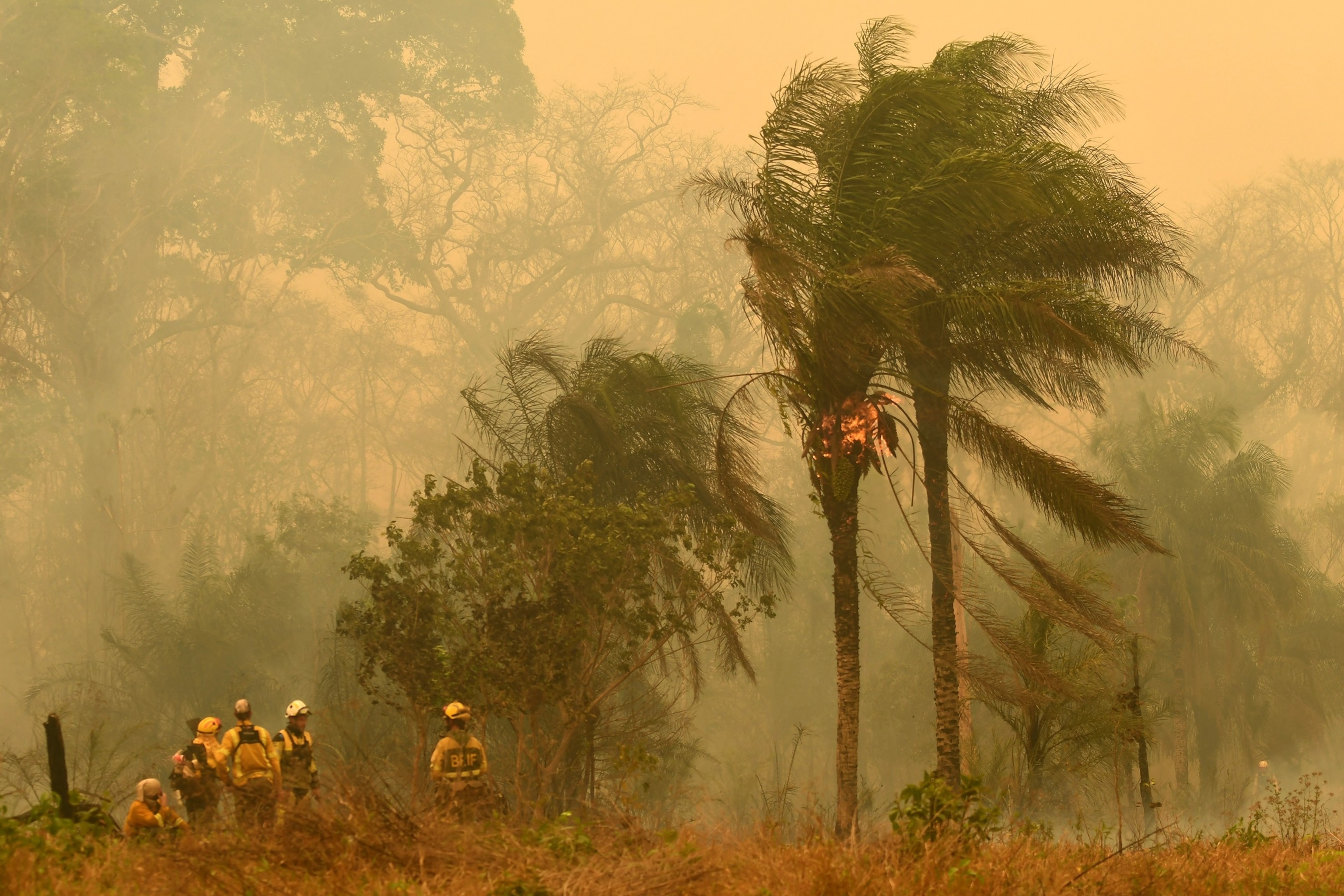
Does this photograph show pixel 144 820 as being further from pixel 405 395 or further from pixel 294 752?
pixel 405 395

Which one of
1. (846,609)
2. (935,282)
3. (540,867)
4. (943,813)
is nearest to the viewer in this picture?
(540,867)

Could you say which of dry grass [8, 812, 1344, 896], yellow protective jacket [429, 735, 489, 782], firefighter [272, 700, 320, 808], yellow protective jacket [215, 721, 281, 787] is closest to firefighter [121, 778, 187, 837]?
yellow protective jacket [215, 721, 281, 787]

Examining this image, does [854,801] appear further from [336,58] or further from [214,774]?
[336,58]

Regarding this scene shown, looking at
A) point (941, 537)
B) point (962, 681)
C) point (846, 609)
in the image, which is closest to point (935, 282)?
A: point (941, 537)

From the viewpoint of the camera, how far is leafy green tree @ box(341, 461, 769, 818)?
1390 cm

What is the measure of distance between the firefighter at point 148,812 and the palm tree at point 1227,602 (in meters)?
24.4

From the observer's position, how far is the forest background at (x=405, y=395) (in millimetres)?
30078

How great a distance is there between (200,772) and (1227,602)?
25338 mm

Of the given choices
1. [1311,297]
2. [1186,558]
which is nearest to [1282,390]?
[1311,297]

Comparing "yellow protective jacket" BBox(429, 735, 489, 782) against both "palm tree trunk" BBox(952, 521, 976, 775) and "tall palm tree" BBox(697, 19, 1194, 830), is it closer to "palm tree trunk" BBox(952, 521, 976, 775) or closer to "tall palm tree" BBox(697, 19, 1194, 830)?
"tall palm tree" BBox(697, 19, 1194, 830)

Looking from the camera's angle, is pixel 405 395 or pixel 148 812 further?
pixel 405 395

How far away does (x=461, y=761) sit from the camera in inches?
433

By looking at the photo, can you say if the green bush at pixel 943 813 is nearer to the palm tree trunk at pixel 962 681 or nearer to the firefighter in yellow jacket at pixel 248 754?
the palm tree trunk at pixel 962 681

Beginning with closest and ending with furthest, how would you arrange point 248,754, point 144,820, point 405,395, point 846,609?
point 144,820, point 248,754, point 846,609, point 405,395
